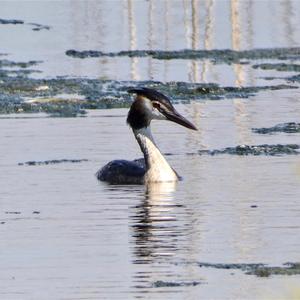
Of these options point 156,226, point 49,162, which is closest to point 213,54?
point 49,162

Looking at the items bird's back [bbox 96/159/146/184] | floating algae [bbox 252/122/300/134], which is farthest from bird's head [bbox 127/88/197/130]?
floating algae [bbox 252/122/300/134]

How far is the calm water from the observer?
494 inches

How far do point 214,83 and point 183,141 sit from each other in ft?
18.3

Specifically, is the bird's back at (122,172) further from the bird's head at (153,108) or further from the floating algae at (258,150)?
the floating algae at (258,150)

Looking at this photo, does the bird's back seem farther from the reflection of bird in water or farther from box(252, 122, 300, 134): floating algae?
box(252, 122, 300, 134): floating algae

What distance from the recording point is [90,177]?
18.5 meters

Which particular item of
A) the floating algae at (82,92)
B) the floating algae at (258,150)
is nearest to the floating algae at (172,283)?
the floating algae at (258,150)

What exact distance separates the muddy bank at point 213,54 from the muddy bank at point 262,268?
16624 millimetres

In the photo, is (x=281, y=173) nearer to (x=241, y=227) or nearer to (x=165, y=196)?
(x=165, y=196)

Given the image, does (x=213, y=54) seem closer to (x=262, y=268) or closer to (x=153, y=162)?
(x=153, y=162)

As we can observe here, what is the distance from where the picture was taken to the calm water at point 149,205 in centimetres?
1255

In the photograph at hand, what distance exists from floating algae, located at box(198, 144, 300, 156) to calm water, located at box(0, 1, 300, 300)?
0.26 m

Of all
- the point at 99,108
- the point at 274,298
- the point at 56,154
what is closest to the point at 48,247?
the point at 274,298

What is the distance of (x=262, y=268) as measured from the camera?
1284 cm
